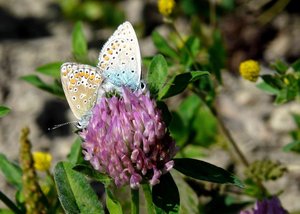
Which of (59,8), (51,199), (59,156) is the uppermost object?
(59,8)

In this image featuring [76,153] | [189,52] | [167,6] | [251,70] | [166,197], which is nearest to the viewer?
[166,197]

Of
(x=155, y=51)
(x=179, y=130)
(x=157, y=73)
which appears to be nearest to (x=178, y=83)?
(x=157, y=73)

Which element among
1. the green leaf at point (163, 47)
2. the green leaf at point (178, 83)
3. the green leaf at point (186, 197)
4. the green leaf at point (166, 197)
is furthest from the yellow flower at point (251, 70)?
the green leaf at point (166, 197)

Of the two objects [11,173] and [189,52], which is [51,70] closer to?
[11,173]

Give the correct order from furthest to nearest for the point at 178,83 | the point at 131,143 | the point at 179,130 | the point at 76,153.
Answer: the point at 179,130 → the point at 76,153 → the point at 178,83 → the point at 131,143

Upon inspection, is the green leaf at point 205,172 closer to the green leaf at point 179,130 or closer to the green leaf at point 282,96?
the green leaf at point 282,96

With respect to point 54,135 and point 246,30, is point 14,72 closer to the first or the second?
point 54,135

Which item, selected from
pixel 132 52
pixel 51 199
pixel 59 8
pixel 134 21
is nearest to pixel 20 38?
pixel 59 8

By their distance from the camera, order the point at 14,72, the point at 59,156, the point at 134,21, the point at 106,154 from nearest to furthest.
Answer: the point at 106,154, the point at 59,156, the point at 14,72, the point at 134,21
